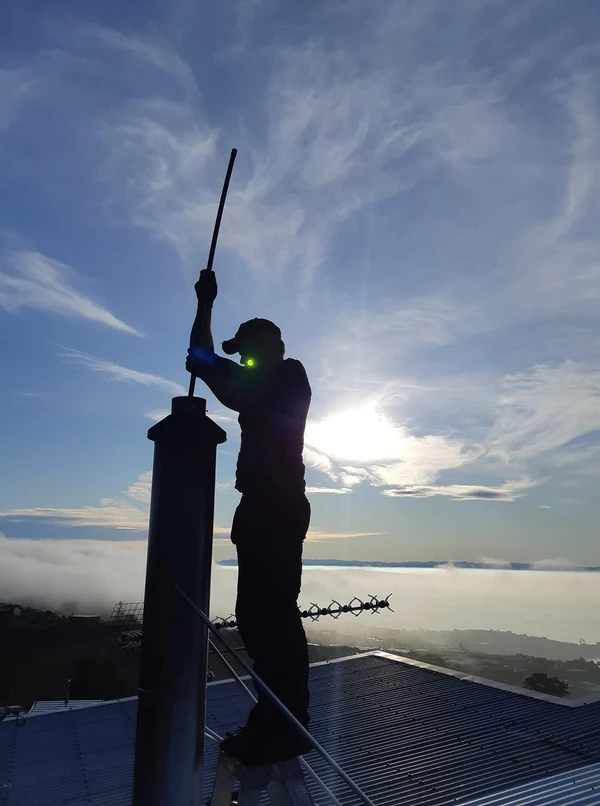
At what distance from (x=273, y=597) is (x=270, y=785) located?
4.30ft

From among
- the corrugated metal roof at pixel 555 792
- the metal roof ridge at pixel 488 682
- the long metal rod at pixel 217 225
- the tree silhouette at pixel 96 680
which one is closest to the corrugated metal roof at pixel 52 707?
the metal roof ridge at pixel 488 682

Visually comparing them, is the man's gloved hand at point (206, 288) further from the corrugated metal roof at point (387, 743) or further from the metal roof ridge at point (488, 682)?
the metal roof ridge at point (488, 682)

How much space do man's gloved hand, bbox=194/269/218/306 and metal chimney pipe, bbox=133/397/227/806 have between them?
3.29 ft

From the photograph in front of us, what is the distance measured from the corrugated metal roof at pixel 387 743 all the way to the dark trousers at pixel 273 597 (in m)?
6.41

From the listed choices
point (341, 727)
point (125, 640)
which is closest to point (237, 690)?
point (341, 727)

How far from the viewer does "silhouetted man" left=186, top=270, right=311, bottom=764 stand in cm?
425

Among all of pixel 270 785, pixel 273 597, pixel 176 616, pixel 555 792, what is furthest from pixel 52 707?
pixel 273 597

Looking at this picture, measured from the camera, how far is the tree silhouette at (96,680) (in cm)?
3650

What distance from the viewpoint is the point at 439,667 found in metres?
17.4

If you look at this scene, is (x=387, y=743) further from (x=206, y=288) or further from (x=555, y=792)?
(x=206, y=288)

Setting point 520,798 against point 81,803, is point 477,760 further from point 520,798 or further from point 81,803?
point 81,803

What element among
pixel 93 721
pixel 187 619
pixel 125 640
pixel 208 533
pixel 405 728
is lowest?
pixel 93 721

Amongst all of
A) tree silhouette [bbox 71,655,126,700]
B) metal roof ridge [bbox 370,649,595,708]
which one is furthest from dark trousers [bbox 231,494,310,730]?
tree silhouette [bbox 71,655,126,700]

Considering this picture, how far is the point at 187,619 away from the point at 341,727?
10.1 metres
